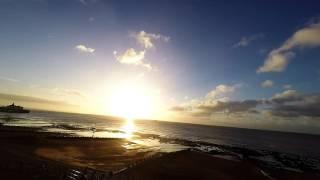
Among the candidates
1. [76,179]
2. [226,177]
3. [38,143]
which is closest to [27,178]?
[76,179]

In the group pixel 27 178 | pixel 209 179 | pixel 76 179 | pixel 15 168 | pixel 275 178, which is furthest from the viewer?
pixel 275 178

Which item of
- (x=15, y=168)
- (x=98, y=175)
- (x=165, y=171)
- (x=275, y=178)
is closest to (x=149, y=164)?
(x=165, y=171)

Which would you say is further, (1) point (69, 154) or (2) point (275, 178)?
(1) point (69, 154)

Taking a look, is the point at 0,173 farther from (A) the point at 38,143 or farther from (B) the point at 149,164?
(A) the point at 38,143

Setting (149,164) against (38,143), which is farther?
(38,143)

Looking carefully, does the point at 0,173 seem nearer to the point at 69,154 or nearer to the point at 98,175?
the point at 98,175

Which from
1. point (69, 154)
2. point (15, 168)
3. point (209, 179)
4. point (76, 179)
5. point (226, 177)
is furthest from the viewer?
point (69, 154)

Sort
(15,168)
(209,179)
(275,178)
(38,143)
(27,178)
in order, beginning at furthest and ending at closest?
(38,143) < (275,178) < (209,179) < (15,168) < (27,178)

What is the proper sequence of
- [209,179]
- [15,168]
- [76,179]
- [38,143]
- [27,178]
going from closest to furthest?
[76,179]
[27,178]
[15,168]
[209,179]
[38,143]

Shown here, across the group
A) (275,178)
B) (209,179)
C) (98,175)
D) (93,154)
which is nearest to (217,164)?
(275,178)
